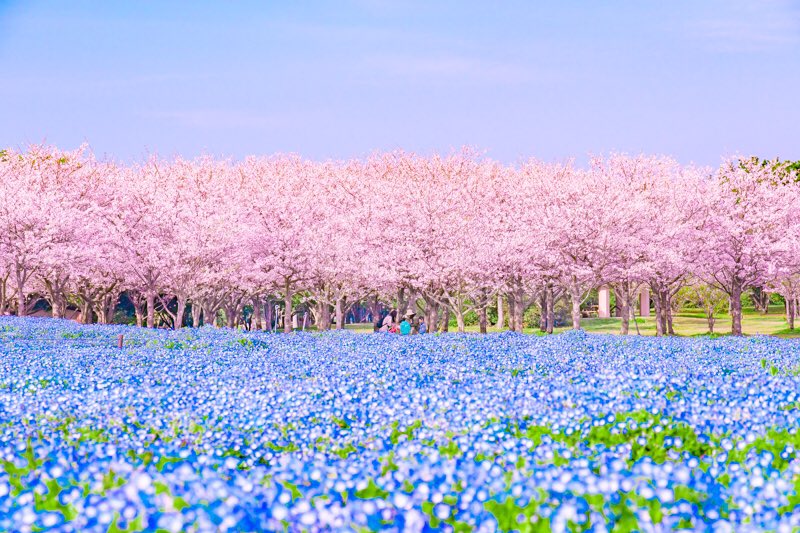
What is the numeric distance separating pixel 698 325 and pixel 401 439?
57.6m

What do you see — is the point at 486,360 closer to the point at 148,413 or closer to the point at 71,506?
the point at 148,413

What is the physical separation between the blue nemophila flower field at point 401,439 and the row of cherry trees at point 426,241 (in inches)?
817

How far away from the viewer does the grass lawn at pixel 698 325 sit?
53322 mm

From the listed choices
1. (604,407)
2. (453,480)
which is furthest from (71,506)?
(604,407)

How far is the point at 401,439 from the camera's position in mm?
8242

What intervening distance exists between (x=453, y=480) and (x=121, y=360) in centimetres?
1245

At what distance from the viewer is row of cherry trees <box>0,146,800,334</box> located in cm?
3953

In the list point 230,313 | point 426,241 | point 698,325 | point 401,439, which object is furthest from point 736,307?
point 401,439

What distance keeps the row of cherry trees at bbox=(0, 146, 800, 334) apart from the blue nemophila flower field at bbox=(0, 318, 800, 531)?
20.8 m

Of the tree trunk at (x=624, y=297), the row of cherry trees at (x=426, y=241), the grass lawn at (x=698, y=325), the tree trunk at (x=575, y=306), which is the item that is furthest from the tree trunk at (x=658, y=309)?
the tree trunk at (x=575, y=306)

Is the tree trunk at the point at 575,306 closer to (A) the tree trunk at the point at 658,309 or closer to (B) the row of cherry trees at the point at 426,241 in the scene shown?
(B) the row of cherry trees at the point at 426,241

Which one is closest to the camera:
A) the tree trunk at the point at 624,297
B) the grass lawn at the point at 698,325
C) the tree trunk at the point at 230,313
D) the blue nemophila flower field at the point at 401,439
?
the blue nemophila flower field at the point at 401,439

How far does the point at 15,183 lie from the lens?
1805 inches

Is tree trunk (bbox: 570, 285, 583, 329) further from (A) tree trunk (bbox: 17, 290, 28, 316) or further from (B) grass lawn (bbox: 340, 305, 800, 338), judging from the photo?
(A) tree trunk (bbox: 17, 290, 28, 316)
